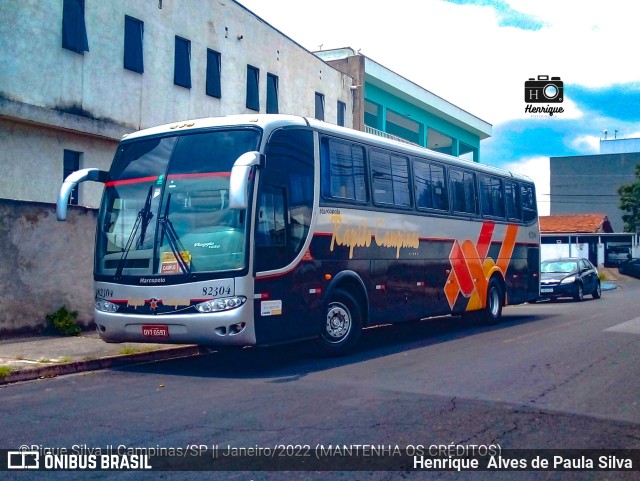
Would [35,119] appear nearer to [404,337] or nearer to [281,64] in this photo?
[404,337]

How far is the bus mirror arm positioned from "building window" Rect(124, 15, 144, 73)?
831 cm

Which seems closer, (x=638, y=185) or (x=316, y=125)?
(x=316, y=125)

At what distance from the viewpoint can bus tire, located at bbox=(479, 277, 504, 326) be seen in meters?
17.3

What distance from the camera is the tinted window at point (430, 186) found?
1430 centimetres

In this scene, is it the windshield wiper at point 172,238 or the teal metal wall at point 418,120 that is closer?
the windshield wiper at point 172,238

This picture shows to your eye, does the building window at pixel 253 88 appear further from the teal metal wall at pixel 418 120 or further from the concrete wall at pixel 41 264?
the concrete wall at pixel 41 264

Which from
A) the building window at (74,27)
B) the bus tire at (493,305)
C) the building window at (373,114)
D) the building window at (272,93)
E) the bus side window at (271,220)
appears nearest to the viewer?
the bus side window at (271,220)

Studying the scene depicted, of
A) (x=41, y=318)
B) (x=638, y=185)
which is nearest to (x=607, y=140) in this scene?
(x=638, y=185)

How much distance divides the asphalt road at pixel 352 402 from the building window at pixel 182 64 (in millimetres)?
10127

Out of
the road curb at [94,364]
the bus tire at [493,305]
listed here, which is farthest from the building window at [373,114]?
the road curb at [94,364]

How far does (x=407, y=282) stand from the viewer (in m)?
13.7

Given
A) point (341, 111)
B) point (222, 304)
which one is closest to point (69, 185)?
point (222, 304)

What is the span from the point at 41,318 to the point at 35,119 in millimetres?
4794

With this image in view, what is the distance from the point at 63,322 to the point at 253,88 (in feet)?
39.0
